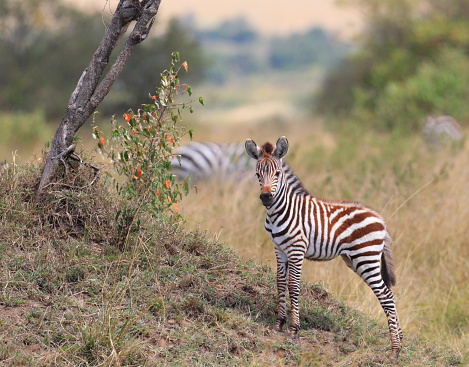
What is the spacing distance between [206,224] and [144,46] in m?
21.1

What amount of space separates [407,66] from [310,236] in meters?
24.1

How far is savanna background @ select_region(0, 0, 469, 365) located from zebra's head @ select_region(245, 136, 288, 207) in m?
0.92

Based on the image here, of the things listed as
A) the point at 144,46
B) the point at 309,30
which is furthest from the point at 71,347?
the point at 309,30

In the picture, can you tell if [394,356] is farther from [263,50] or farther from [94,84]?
[263,50]

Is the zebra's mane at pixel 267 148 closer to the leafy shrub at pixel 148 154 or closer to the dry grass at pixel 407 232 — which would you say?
the leafy shrub at pixel 148 154

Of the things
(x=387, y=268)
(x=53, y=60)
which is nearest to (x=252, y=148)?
(x=387, y=268)

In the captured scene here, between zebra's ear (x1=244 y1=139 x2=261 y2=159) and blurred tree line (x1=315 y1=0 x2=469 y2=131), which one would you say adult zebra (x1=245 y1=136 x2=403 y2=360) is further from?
blurred tree line (x1=315 y1=0 x2=469 y2=131)

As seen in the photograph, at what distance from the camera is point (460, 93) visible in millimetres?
21125

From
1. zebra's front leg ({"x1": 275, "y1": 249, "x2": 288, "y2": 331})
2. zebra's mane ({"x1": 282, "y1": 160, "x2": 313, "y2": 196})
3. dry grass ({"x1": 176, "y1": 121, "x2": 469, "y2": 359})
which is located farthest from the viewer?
dry grass ({"x1": 176, "y1": 121, "x2": 469, "y2": 359})

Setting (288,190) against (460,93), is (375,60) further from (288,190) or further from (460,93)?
(288,190)

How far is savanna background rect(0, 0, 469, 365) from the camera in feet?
26.7

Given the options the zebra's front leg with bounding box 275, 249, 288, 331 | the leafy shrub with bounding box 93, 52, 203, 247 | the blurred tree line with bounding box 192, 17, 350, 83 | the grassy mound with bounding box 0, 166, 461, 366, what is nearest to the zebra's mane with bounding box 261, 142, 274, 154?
the zebra's front leg with bounding box 275, 249, 288, 331

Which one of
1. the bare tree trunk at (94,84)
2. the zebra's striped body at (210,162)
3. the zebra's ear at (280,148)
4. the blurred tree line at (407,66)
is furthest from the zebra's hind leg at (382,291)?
the blurred tree line at (407,66)

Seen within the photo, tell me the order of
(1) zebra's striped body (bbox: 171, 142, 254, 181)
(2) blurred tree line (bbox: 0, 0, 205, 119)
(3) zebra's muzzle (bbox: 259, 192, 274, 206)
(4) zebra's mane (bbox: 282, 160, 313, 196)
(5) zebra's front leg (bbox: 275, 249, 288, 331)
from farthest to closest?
(2) blurred tree line (bbox: 0, 0, 205, 119)
(1) zebra's striped body (bbox: 171, 142, 254, 181)
(4) zebra's mane (bbox: 282, 160, 313, 196)
(5) zebra's front leg (bbox: 275, 249, 288, 331)
(3) zebra's muzzle (bbox: 259, 192, 274, 206)
